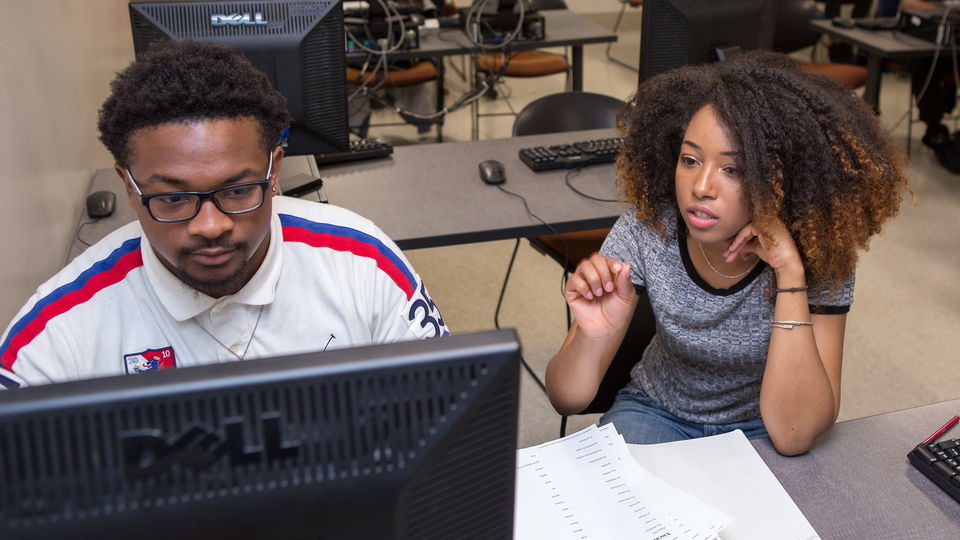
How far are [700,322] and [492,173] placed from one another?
92 centimetres

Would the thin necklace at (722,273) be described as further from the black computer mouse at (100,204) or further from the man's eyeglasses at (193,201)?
the black computer mouse at (100,204)

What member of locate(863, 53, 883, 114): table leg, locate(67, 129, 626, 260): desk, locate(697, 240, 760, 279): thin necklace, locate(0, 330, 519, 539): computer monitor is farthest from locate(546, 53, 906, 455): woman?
locate(863, 53, 883, 114): table leg

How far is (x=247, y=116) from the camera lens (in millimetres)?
1121

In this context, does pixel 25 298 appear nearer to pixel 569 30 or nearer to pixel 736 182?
pixel 736 182

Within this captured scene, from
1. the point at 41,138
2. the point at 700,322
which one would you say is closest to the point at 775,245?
the point at 700,322

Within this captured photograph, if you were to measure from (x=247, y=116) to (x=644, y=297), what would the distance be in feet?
3.07

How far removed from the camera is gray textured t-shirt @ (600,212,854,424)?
1.43 metres

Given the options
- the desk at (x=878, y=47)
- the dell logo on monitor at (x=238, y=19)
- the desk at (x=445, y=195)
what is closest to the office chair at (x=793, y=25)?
the desk at (x=878, y=47)

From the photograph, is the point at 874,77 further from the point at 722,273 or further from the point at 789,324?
the point at 789,324

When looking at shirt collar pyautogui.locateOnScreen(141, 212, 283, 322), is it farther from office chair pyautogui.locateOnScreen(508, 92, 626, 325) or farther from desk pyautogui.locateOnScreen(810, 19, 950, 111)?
desk pyautogui.locateOnScreen(810, 19, 950, 111)

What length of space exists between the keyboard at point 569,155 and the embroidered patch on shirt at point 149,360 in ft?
4.26

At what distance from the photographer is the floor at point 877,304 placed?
2629 mm

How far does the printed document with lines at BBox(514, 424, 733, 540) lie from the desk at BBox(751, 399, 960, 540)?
0.18 metres

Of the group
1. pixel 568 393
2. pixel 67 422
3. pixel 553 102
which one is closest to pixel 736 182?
pixel 568 393
